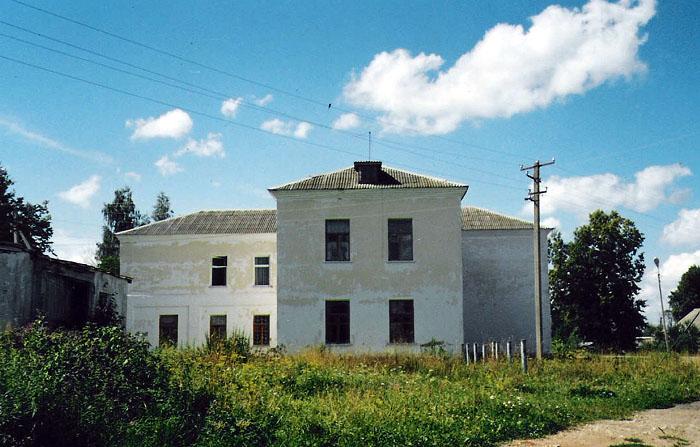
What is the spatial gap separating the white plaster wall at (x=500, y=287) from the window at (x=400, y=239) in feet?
18.2

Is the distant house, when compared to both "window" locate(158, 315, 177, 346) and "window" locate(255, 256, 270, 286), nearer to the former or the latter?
"window" locate(255, 256, 270, 286)

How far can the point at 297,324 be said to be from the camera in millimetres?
24891

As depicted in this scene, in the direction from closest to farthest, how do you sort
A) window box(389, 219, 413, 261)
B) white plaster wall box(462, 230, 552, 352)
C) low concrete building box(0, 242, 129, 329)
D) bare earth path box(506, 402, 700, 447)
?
bare earth path box(506, 402, 700, 447)
low concrete building box(0, 242, 129, 329)
window box(389, 219, 413, 261)
white plaster wall box(462, 230, 552, 352)

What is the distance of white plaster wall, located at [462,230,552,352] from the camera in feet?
96.9

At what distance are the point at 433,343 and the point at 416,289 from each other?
300 centimetres

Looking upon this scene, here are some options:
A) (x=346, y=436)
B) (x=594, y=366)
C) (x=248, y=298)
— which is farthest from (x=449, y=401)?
(x=248, y=298)

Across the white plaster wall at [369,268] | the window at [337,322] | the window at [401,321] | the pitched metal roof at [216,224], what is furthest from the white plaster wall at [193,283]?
the window at [401,321]

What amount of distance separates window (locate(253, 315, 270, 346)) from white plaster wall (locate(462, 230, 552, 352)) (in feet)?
31.4

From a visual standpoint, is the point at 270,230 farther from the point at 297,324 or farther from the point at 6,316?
the point at 6,316

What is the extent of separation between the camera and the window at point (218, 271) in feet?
103

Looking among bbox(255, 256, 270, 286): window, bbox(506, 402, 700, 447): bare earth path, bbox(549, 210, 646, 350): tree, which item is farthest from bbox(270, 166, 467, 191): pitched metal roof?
bbox(549, 210, 646, 350): tree

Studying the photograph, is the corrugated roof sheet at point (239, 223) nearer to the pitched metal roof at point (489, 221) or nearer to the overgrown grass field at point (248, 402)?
the pitched metal roof at point (489, 221)

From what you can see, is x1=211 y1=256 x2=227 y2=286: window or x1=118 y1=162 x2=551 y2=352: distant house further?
x1=211 y1=256 x2=227 y2=286: window

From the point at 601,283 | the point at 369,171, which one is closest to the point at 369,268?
the point at 369,171
